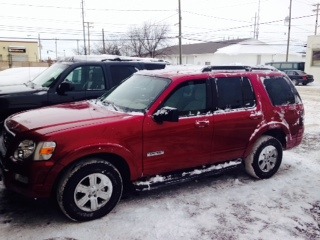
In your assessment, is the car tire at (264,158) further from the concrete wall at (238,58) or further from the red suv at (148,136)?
the concrete wall at (238,58)

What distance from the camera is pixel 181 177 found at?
4.52 meters

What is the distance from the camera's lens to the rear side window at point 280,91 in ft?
17.5

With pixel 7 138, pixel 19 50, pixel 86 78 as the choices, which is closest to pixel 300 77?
pixel 86 78

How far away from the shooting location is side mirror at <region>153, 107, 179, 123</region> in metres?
4.05

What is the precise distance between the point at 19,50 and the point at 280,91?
58.0m

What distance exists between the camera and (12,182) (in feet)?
12.1

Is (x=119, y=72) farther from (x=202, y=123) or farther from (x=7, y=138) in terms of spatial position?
(x=7, y=138)

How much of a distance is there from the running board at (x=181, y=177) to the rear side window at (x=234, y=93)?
902 mm

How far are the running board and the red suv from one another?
1 cm

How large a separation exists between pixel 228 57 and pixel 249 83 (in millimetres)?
46985

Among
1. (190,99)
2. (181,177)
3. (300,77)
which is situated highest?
(190,99)

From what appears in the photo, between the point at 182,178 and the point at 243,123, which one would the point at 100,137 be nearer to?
the point at 182,178

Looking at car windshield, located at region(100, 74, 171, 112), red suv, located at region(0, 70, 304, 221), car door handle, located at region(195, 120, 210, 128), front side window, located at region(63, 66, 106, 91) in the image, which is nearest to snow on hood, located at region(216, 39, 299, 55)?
front side window, located at region(63, 66, 106, 91)

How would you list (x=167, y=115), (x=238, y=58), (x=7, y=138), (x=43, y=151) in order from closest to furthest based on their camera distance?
(x=43, y=151) → (x=7, y=138) → (x=167, y=115) → (x=238, y=58)
